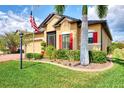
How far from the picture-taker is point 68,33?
13.9m

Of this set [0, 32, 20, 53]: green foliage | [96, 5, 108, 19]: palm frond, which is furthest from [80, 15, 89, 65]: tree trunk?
[0, 32, 20, 53]: green foliage

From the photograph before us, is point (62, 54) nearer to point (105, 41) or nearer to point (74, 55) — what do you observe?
point (74, 55)

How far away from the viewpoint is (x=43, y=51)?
42.9 ft

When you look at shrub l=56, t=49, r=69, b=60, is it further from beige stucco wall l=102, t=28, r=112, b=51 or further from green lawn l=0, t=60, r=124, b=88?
beige stucco wall l=102, t=28, r=112, b=51

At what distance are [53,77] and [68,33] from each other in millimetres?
6261

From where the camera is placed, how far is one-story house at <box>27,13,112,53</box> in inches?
485

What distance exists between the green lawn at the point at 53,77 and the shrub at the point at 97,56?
0.93 meters

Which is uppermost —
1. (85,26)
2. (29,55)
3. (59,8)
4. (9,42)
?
(59,8)

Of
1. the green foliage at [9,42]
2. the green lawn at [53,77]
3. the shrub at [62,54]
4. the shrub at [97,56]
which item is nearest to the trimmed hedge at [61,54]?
the shrub at [62,54]

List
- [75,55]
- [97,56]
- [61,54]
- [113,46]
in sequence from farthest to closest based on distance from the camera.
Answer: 1. [61,54]
2. [75,55]
3. [113,46]
4. [97,56]

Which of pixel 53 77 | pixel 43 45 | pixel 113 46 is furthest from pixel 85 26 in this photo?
pixel 43 45

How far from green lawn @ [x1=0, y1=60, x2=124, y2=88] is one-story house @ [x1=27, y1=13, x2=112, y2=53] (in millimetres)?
2692

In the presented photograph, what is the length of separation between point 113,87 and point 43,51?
6.89m

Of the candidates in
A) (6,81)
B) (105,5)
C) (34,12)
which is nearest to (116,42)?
(105,5)
